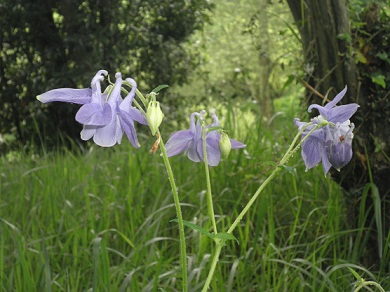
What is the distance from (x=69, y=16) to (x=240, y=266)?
4.19 m

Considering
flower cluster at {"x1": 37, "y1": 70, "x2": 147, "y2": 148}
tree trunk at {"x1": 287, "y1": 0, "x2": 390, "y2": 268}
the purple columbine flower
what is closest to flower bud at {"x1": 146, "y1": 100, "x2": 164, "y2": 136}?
flower cluster at {"x1": 37, "y1": 70, "x2": 147, "y2": 148}

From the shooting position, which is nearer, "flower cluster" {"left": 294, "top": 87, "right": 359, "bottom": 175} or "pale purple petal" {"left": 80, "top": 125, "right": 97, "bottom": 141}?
"pale purple petal" {"left": 80, "top": 125, "right": 97, "bottom": 141}

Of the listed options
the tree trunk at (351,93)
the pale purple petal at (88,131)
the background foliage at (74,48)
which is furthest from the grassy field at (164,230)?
the background foliage at (74,48)

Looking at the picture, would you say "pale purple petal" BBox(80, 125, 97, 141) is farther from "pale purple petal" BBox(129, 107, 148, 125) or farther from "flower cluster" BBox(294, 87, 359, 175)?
"flower cluster" BBox(294, 87, 359, 175)

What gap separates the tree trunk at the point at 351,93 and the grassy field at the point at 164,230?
4.5 inches

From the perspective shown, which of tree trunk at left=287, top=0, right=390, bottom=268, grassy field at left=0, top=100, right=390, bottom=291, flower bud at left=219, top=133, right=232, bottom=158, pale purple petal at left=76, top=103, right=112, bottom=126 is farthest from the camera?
tree trunk at left=287, top=0, right=390, bottom=268

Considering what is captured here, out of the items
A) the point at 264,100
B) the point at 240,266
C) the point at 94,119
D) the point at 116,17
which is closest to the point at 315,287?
the point at 240,266

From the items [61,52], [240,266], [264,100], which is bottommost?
[264,100]

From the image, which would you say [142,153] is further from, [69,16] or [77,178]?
[69,16]

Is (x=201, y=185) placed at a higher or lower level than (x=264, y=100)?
higher

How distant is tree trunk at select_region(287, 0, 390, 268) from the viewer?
248 cm

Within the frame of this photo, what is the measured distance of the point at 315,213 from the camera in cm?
293

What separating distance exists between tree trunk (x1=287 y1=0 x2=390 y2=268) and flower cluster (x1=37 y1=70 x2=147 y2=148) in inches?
57.6

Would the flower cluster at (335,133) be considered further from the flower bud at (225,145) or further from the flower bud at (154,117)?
the flower bud at (154,117)
